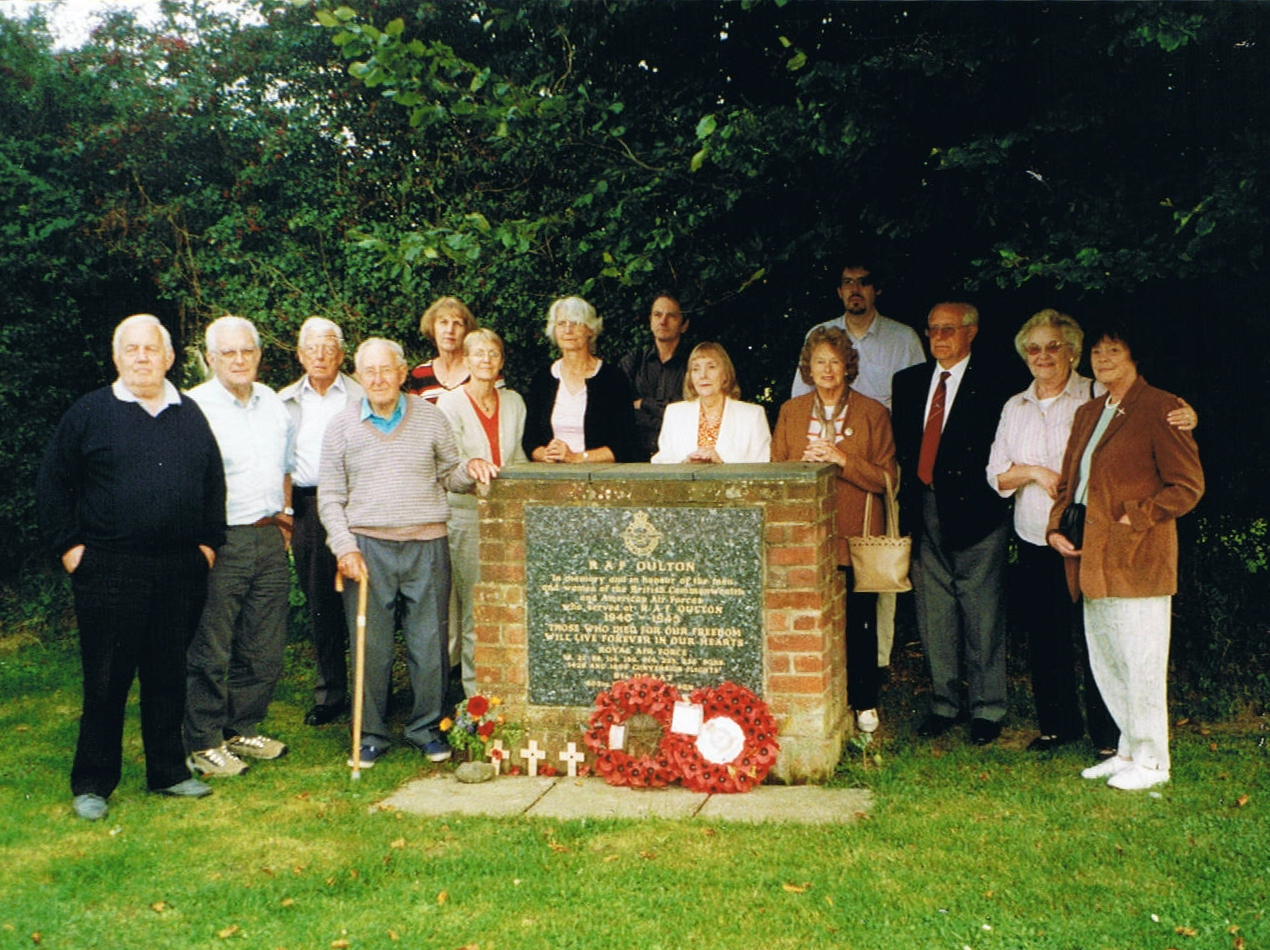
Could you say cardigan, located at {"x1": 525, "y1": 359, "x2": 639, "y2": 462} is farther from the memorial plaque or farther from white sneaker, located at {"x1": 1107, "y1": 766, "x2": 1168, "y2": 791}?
white sneaker, located at {"x1": 1107, "y1": 766, "x2": 1168, "y2": 791}

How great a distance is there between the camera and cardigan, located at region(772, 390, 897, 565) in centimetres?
581

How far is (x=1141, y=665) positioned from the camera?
517 cm

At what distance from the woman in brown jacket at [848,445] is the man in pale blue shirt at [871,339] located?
1.17ft

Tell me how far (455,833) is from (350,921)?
0.82 metres

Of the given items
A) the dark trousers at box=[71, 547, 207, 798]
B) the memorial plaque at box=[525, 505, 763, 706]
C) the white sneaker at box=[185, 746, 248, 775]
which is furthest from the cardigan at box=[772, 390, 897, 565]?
the white sneaker at box=[185, 746, 248, 775]

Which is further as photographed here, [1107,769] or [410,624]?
[410,624]

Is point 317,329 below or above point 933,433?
above

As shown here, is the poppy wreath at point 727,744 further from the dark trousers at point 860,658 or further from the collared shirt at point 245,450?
the collared shirt at point 245,450

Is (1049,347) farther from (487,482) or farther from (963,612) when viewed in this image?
(487,482)

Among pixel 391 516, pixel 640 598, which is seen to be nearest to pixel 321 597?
pixel 391 516

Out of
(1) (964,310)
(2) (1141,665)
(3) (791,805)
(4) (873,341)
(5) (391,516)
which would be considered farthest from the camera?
(4) (873,341)

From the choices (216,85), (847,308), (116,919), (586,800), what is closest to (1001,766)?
(586,800)

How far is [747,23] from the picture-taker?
20.6 feet

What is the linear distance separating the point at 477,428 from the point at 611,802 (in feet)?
6.88
